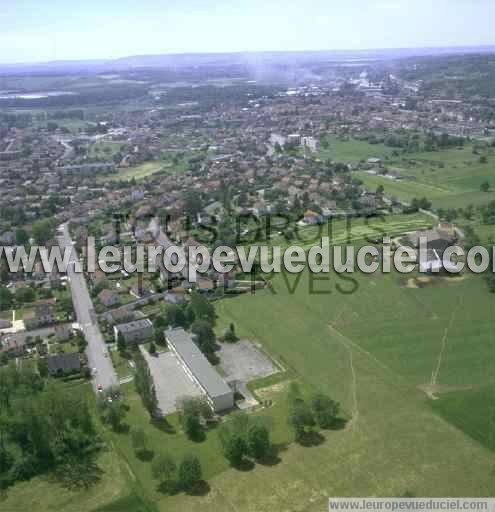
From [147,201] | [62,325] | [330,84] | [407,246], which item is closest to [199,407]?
[62,325]

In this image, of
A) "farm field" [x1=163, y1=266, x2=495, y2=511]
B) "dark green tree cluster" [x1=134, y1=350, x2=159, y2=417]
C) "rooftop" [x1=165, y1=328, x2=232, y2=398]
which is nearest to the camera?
"farm field" [x1=163, y1=266, x2=495, y2=511]

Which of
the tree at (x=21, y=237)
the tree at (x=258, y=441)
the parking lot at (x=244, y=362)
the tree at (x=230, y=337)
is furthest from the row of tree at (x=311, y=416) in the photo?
the tree at (x=21, y=237)

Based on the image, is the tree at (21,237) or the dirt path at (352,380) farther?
the tree at (21,237)

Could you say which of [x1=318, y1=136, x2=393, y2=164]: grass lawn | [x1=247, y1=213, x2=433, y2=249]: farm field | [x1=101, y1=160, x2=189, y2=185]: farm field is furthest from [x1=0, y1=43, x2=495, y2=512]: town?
[x1=318, y1=136, x2=393, y2=164]: grass lawn

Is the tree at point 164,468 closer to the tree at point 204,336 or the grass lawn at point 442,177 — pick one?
the tree at point 204,336

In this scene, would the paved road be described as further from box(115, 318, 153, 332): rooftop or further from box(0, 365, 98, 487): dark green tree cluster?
box(0, 365, 98, 487): dark green tree cluster

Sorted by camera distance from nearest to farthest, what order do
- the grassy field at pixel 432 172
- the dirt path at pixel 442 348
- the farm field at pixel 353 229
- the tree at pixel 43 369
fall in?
the dirt path at pixel 442 348, the tree at pixel 43 369, the farm field at pixel 353 229, the grassy field at pixel 432 172

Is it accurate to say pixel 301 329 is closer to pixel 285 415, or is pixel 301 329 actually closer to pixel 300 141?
pixel 285 415
